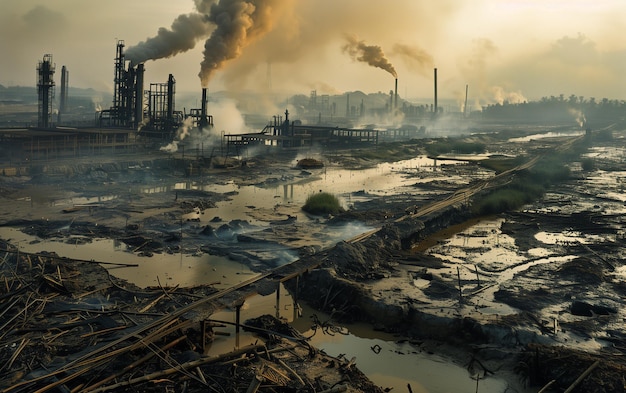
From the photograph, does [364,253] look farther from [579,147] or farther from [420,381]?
[579,147]

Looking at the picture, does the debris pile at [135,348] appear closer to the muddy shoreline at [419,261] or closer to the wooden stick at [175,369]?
the wooden stick at [175,369]

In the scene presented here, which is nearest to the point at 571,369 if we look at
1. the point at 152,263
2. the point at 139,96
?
the point at 152,263

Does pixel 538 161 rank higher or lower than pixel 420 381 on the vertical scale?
higher

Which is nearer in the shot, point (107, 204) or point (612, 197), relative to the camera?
point (107, 204)

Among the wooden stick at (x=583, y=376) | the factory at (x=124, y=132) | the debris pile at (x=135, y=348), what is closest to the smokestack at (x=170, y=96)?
the factory at (x=124, y=132)

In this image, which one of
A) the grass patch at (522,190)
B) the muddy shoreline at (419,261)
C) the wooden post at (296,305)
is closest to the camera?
the muddy shoreline at (419,261)

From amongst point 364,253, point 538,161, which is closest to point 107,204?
point 364,253

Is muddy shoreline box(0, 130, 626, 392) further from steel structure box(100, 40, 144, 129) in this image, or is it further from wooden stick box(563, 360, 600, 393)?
steel structure box(100, 40, 144, 129)
